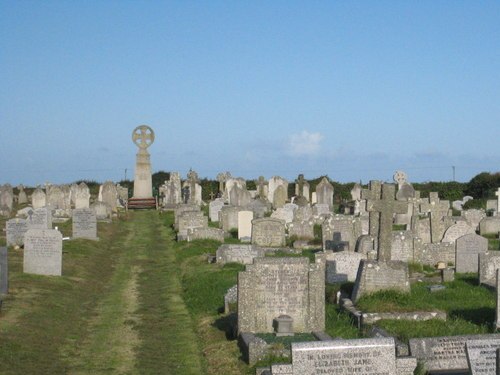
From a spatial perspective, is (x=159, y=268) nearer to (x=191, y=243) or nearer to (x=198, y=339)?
(x=191, y=243)

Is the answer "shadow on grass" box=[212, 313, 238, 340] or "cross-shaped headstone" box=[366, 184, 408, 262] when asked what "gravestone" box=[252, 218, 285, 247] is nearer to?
"cross-shaped headstone" box=[366, 184, 408, 262]

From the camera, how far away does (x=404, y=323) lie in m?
14.2

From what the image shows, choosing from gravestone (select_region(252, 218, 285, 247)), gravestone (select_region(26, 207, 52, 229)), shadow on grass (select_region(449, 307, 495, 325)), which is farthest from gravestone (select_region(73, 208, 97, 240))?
shadow on grass (select_region(449, 307, 495, 325))

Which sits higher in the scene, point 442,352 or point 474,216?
point 474,216

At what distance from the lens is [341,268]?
19.5 metres

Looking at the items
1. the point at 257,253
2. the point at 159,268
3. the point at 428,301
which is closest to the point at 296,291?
the point at 428,301

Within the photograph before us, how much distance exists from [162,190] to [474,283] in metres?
38.8

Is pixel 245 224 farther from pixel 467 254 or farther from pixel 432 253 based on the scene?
pixel 467 254

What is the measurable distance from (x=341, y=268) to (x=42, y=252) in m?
7.20

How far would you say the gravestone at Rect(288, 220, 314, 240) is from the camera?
98.0 ft

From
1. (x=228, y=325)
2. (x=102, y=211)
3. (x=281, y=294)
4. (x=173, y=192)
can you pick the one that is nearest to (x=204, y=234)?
(x=102, y=211)

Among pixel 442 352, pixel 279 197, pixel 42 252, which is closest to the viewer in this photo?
pixel 442 352

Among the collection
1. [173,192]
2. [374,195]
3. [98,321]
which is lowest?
[98,321]

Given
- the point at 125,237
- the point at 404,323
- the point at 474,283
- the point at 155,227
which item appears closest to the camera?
the point at 404,323
